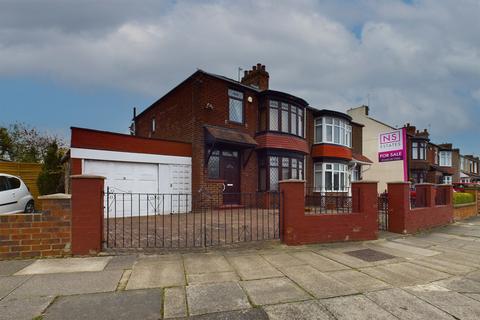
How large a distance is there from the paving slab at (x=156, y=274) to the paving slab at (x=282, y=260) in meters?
1.80

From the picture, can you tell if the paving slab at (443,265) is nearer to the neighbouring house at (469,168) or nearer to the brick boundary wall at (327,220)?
the brick boundary wall at (327,220)

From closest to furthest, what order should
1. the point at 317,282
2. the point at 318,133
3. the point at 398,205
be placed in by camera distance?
1. the point at 317,282
2. the point at 398,205
3. the point at 318,133

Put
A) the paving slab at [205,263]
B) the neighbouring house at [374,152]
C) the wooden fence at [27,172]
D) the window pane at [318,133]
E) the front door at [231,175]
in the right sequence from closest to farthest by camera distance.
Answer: the paving slab at [205,263], the wooden fence at [27,172], the front door at [231,175], the window pane at [318,133], the neighbouring house at [374,152]

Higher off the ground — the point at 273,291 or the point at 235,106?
the point at 235,106

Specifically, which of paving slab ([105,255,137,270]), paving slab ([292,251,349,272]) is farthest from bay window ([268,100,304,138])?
paving slab ([105,255,137,270])

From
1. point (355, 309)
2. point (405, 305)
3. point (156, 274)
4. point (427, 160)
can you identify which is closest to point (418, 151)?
point (427, 160)

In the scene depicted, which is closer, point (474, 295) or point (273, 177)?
point (474, 295)

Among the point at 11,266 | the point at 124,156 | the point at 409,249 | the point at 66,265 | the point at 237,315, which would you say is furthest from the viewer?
the point at 124,156

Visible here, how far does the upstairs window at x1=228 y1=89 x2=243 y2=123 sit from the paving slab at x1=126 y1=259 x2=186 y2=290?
10335 millimetres

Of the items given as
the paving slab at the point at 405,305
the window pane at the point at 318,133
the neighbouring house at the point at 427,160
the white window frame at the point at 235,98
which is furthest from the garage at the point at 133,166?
the neighbouring house at the point at 427,160

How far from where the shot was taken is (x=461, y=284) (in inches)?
199

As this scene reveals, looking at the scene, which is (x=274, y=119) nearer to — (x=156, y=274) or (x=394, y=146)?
(x=394, y=146)

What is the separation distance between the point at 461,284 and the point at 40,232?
7.70 meters

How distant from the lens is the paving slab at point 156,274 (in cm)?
462
